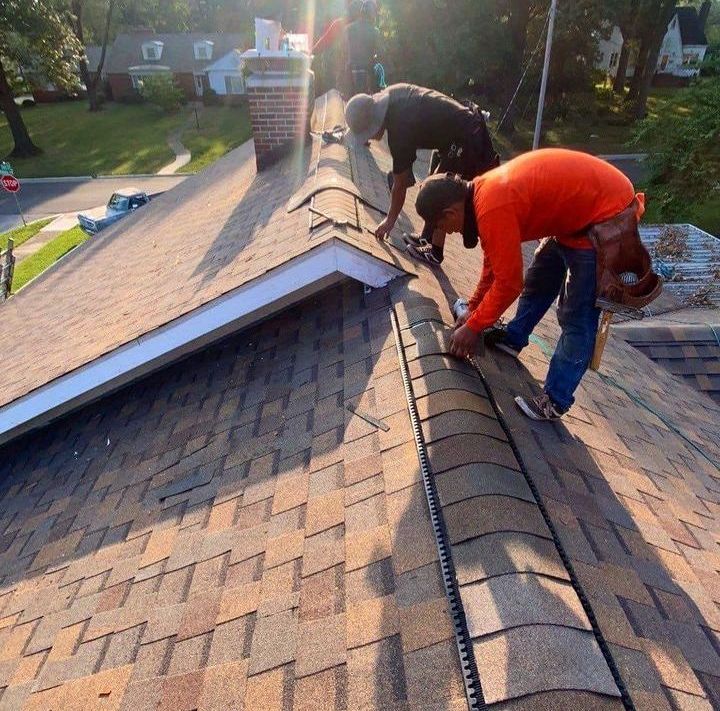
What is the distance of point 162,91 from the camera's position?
1650 inches

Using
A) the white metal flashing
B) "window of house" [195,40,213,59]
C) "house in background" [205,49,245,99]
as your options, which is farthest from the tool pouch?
"window of house" [195,40,213,59]

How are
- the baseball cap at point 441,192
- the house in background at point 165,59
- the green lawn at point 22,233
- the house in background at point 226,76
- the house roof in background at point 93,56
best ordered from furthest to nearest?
the house roof in background at point 93,56, the house in background at point 165,59, the house in background at point 226,76, the green lawn at point 22,233, the baseball cap at point 441,192

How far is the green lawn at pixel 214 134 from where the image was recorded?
32.3m

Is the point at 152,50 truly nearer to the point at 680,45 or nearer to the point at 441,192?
the point at 680,45

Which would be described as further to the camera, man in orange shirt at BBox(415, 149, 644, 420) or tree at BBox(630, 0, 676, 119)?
tree at BBox(630, 0, 676, 119)

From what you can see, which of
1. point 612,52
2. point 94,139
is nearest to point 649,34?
point 612,52

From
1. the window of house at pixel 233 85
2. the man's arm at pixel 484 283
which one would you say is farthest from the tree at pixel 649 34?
the man's arm at pixel 484 283

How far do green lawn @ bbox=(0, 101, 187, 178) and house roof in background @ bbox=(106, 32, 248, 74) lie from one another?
4.36 m

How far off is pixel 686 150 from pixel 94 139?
3609cm

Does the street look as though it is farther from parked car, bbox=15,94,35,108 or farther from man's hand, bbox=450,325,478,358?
man's hand, bbox=450,325,478,358

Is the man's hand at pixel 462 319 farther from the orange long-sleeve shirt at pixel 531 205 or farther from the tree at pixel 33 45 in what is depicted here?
the tree at pixel 33 45

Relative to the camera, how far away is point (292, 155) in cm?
763

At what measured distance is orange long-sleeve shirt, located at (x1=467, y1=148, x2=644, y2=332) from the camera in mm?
2584

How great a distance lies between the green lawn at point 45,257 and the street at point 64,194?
408 centimetres
